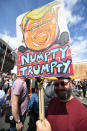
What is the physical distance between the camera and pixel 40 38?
4.64ft

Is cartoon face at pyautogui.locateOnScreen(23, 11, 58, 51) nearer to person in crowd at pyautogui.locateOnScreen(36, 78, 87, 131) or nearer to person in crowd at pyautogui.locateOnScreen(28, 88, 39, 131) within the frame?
person in crowd at pyautogui.locateOnScreen(36, 78, 87, 131)

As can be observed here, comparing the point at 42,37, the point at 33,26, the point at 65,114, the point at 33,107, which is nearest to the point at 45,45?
the point at 42,37

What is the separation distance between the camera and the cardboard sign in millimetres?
1253

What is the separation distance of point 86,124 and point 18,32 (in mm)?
1784

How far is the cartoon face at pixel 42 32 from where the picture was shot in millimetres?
1355

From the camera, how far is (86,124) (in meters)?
1.01

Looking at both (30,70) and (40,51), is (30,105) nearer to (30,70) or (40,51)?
(30,70)

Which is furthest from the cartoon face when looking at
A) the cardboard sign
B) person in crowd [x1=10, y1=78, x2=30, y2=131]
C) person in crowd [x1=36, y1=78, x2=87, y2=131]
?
person in crowd [x1=10, y1=78, x2=30, y2=131]

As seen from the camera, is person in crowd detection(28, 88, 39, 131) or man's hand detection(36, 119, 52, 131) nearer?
man's hand detection(36, 119, 52, 131)

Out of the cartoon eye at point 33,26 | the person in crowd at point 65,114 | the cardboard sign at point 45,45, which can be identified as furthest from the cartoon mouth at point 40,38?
the person in crowd at point 65,114

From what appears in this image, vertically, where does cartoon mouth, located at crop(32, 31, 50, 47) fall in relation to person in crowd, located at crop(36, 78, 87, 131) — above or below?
above

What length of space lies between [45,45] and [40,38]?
0.17 m

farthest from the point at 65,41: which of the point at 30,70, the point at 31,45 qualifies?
the point at 30,70

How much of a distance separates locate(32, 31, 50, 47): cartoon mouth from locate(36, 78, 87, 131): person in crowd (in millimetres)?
723
